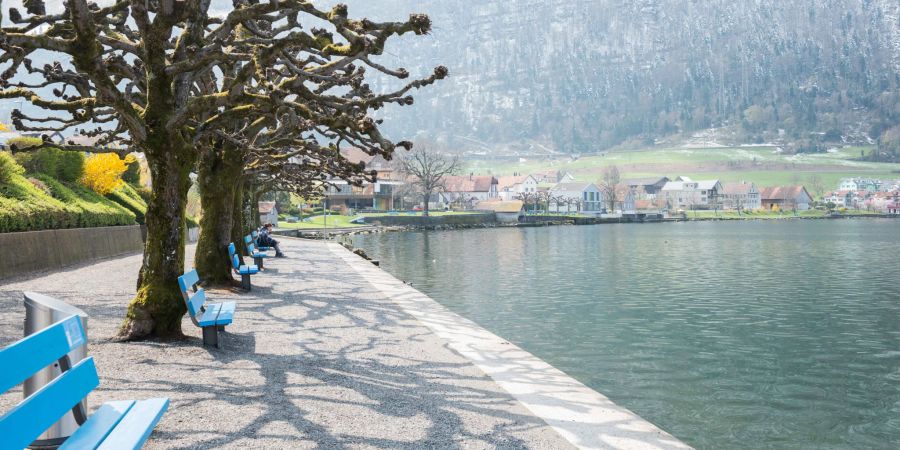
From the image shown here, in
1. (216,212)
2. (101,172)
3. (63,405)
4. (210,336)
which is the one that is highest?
(101,172)

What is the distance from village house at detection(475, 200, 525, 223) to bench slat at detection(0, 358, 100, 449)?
147557 millimetres

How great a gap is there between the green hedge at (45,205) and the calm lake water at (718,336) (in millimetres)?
14359

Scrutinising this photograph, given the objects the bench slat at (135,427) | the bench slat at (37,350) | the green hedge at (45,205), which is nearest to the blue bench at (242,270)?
the green hedge at (45,205)

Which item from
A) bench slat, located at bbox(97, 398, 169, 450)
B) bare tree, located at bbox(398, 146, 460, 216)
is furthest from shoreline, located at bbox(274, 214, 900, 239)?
bench slat, located at bbox(97, 398, 169, 450)

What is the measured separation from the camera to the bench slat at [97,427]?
15.1 ft

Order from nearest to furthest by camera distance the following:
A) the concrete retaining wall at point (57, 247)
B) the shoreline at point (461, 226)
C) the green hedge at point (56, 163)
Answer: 1. the concrete retaining wall at point (57, 247)
2. the green hedge at point (56, 163)
3. the shoreline at point (461, 226)

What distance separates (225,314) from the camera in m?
11.4

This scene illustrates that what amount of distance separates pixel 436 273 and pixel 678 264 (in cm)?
1667

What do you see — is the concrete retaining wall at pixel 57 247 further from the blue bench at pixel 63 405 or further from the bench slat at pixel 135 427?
the blue bench at pixel 63 405

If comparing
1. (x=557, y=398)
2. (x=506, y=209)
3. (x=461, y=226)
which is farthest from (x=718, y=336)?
(x=506, y=209)

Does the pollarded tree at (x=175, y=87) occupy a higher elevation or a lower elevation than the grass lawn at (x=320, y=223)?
higher

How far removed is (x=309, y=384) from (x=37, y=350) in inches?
206

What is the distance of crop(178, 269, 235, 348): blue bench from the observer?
10767 millimetres

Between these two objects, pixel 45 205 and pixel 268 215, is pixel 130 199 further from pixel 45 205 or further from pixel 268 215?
pixel 268 215
